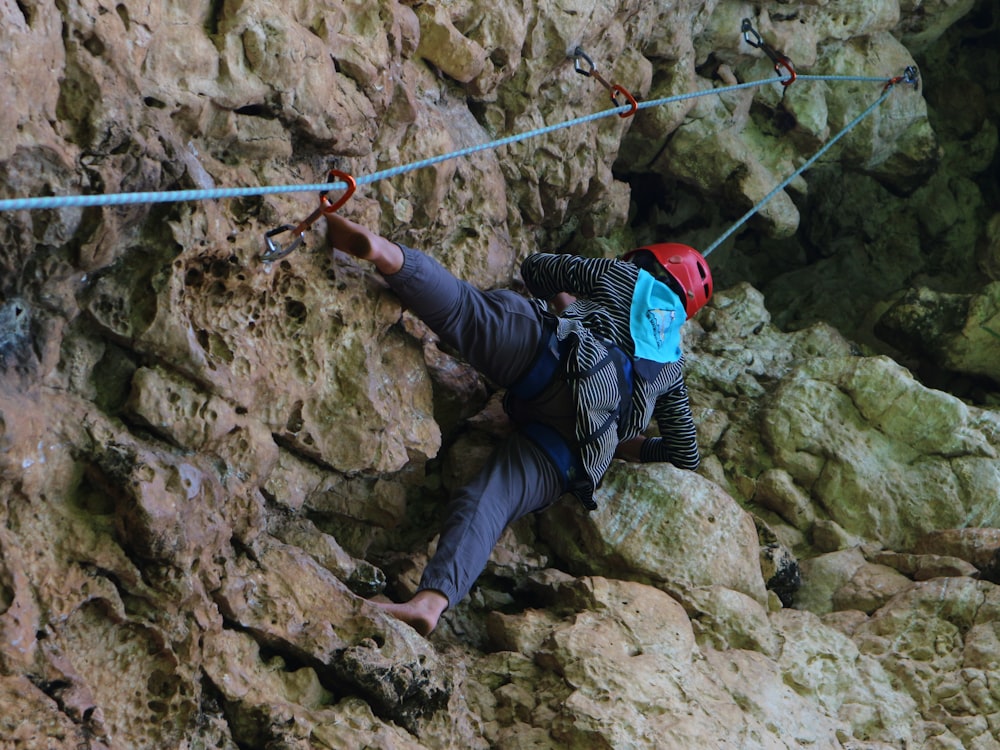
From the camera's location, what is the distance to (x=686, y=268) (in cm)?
446

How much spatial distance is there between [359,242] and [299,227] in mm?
236

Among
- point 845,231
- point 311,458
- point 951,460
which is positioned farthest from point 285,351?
point 845,231

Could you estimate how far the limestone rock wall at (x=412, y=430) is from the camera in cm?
255

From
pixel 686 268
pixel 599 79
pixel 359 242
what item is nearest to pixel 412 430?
pixel 359 242

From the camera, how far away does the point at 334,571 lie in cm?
337

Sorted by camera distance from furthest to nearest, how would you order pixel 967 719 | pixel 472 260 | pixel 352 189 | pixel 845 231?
pixel 845 231, pixel 472 260, pixel 967 719, pixel 352 189

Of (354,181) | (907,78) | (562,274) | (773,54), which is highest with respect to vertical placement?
(907,78)

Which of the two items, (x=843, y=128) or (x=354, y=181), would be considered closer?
(x=354, y=181)

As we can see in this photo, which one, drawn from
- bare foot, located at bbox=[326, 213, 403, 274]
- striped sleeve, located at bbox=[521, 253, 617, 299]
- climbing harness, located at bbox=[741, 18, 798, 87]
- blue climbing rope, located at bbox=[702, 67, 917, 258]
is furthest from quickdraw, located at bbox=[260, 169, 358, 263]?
climbing harness, located at bbox=[741, 18, 798, 87]

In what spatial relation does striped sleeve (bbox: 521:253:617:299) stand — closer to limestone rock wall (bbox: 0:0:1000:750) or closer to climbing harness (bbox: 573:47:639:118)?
limestone rock wall (bbox: 0:0:1000:750)

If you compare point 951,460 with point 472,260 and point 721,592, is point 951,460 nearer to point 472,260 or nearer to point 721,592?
point 721,592

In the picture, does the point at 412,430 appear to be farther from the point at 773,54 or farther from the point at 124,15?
the point at 773,54

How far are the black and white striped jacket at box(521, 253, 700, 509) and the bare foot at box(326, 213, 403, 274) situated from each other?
2.83 ft

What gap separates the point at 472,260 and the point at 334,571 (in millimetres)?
1490
